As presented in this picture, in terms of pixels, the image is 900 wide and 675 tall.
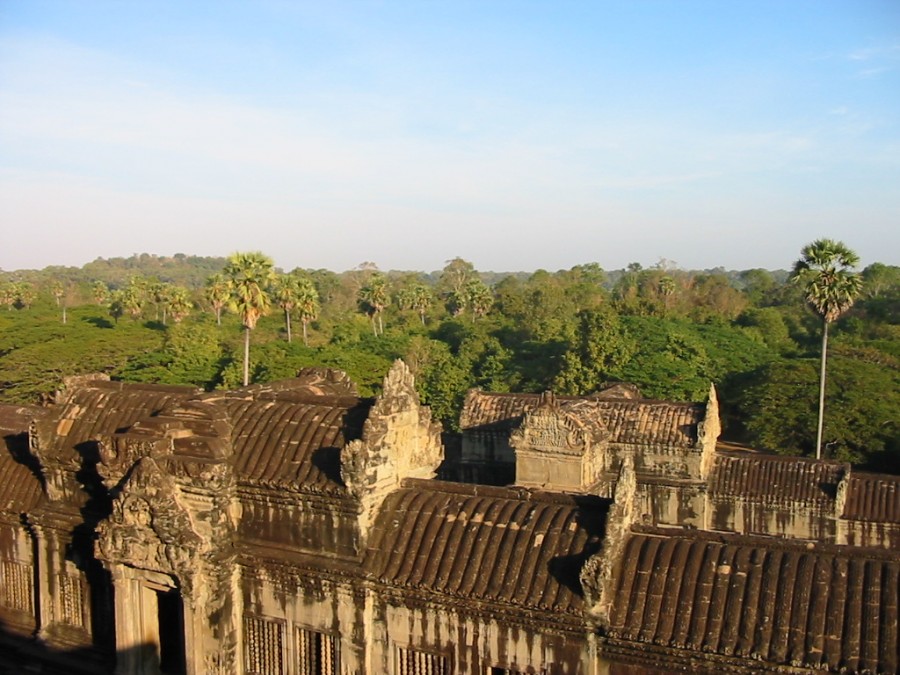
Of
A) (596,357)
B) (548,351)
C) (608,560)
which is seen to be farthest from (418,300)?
(608,560)

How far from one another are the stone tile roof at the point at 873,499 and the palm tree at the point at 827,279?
48.6 feet

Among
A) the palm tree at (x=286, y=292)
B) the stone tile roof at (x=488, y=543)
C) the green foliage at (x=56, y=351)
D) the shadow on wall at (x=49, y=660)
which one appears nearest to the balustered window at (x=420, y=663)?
the stone tile roof at (x=488, y=543)

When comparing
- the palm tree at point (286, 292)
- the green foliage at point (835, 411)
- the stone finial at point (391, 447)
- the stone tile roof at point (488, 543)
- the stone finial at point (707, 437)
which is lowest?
the green foliage at point (835, 411)

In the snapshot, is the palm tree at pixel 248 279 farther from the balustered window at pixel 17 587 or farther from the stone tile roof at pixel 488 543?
the stone tile roof at pixel 488 543

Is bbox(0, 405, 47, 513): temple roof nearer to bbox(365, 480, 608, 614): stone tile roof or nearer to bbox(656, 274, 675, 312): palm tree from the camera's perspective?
bbox(365, 480, 608, 614): stone tile roof

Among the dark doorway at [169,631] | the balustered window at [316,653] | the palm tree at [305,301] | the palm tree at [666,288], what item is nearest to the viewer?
the balustered window at [316,653]

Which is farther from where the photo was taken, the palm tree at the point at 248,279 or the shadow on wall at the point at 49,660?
the palm tree at the point at 248,279

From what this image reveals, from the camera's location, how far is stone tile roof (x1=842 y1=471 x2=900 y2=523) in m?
22.3

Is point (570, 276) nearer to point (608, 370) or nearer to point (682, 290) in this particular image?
point (682, 290)

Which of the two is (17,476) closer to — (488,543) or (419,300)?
(488,543)

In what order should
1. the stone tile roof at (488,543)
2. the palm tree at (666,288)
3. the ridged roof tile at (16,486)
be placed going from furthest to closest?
the palm tree at (666,288) → the ridged roof tile at (16,486) → the stone tile roof at (488,543)

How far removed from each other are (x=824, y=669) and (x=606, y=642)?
7.97 feet

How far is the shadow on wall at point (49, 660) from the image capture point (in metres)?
13.4

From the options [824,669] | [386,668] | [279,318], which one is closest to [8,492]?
[386,668]
